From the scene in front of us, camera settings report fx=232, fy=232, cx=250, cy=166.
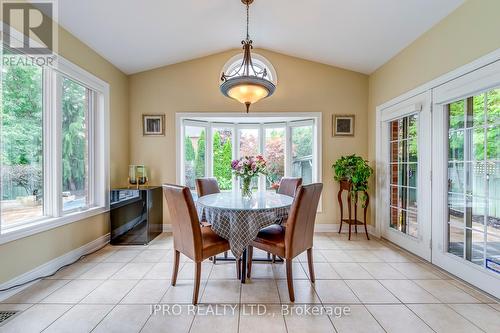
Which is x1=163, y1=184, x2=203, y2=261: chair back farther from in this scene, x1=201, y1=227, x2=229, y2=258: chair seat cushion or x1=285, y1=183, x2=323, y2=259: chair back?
x1=285, y1=183, x2=323, y2=259: chair back

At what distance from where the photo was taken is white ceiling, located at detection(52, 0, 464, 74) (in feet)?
8.24

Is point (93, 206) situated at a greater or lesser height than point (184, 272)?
greater

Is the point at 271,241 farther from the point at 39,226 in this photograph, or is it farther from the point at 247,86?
the point at 39,226

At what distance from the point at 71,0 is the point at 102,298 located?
2829 mm

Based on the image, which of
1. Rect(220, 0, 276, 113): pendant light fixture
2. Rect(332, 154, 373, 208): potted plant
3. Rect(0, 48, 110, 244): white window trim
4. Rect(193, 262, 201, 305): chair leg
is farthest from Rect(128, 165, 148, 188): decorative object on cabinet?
Rect(332, 154, 373, 208): potted plant

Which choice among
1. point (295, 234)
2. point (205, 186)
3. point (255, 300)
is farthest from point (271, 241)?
point (205, 186)

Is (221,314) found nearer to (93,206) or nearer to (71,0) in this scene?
(93,206)

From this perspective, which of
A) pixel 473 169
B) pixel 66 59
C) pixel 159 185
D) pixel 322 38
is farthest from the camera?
pixel 159 185

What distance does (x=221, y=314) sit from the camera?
1.81 meters

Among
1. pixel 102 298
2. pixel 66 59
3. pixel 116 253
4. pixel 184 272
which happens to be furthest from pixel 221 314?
pixel 66 59

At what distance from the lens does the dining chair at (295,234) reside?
1.98m

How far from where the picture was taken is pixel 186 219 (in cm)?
197

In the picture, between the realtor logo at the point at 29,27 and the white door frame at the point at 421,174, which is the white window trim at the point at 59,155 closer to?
the realtor logo at the point at 29,27

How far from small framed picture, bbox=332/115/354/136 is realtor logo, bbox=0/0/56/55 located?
3.96m
